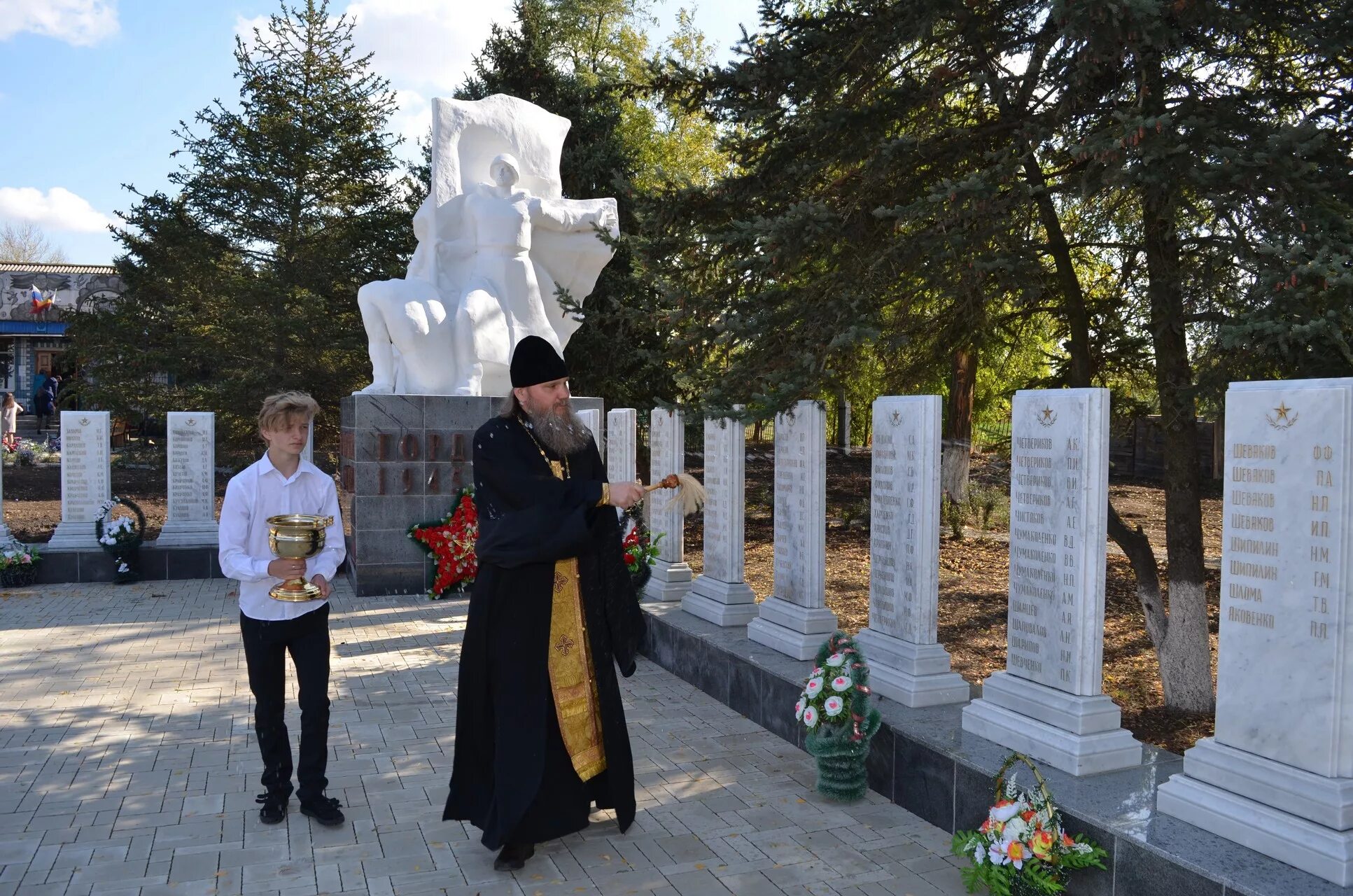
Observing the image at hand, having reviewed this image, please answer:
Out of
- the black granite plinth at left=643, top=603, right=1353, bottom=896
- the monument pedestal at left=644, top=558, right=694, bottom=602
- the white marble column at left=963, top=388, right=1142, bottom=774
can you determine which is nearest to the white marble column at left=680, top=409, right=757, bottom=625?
the black granite plinth at left=643, top=603, right=1353, bottom=896

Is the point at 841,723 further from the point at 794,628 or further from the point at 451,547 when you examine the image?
the point at 451,547

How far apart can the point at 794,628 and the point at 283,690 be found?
2.98 meters

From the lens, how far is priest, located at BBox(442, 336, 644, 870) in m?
4.06

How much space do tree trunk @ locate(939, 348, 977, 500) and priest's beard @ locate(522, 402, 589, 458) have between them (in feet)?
37.7

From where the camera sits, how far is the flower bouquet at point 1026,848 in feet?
11.7

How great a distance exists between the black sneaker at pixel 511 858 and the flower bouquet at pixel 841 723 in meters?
1.41

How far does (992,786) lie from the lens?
414 centimetres

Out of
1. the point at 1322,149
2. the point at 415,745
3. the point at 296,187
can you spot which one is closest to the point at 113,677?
the point at 415,745

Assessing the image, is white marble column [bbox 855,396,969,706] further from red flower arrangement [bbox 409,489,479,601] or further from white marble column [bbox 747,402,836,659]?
red flower arrangement [bbox 409,489,479,601]

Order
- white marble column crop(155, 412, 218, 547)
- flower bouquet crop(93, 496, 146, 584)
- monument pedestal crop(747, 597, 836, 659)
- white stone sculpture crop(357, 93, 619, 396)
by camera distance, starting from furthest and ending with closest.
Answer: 1. white marble column crop(155, 412, 218, 547)
2. flower bouquet crop(93, 496, 146, 584)
3. white stone sculpture crop(357, 93, 619, 396)
4. monument pedestal crop(747, 597, 836, 659)

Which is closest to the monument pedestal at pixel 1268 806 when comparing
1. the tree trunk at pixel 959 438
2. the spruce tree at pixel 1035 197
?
the spruce tree at pixel 1035 197

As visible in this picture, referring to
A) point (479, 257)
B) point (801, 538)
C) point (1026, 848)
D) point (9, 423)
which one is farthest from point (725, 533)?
point (9, 423)

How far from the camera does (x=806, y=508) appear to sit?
6.30 m

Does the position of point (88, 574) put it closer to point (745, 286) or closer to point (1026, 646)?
point (745, 286)
